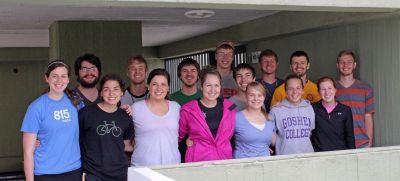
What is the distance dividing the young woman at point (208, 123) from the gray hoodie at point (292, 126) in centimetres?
57

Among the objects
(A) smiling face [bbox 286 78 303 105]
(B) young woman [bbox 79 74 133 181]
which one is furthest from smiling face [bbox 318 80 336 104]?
(B) young woman [bbox 79 74 133 181]

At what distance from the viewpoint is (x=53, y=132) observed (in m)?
4.23

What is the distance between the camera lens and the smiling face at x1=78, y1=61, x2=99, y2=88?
16.1 feet

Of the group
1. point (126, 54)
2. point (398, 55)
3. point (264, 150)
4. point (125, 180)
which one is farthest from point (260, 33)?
point (125, 180)

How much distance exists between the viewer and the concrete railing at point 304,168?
4.67m

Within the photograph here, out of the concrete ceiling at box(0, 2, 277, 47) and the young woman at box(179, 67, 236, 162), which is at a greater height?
the concrete ceiling at box(0, 2, 277, 47)

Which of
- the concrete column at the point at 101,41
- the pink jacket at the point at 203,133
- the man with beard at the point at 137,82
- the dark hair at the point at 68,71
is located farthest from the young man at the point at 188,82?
the concrete column at the point at 101,41

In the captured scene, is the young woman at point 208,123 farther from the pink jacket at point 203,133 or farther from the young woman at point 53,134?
the young woman at point 53,134

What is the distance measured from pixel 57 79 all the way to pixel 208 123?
1.36 m

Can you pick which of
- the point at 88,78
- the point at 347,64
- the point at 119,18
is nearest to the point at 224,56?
the point at 347,64

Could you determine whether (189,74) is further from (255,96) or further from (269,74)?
(269,74)

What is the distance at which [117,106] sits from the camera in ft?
15.4

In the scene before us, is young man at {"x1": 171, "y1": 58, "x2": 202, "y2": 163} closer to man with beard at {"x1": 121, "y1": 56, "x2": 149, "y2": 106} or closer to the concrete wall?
man with beard at {"x1": 121, "y1": 56, "x2": 149, "y2": 106}

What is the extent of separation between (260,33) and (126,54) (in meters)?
2.34
